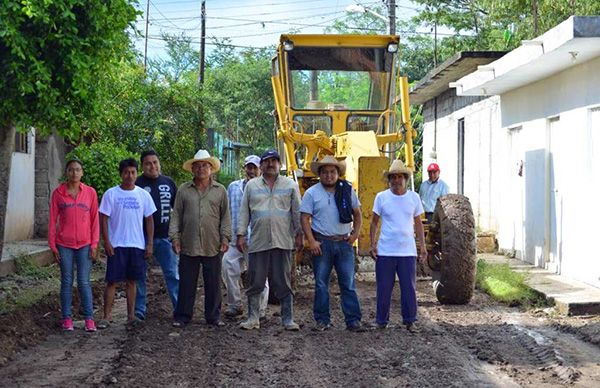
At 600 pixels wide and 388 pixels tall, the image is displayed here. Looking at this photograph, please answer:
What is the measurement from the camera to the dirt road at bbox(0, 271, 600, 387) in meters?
7.57

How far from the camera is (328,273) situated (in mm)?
10141

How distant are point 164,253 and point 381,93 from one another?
471 cm

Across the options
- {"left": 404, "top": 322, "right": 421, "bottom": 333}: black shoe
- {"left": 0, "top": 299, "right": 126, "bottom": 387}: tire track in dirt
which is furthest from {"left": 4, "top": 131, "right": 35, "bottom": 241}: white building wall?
{"left": 404, "top": 322, "right": 421, "bottom": 333}: black shoe

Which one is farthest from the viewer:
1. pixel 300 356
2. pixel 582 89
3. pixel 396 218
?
pixel 582 89

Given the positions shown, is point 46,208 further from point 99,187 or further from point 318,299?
point 318,299

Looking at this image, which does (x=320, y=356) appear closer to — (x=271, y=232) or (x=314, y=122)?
(x=271, y=232)

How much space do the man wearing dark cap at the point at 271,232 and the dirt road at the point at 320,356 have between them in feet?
1.14

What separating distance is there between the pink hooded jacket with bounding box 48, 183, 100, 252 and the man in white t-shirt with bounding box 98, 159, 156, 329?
0.22 m

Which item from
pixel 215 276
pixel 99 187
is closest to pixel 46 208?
pixel 99 187

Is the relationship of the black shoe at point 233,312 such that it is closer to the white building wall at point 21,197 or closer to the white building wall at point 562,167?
the white building wall at point 562,167

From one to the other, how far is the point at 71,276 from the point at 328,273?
2701mm

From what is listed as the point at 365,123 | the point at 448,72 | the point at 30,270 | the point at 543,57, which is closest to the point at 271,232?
the point at 365,123

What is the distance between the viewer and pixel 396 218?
1005 cm

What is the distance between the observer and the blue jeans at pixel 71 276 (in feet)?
32.6
